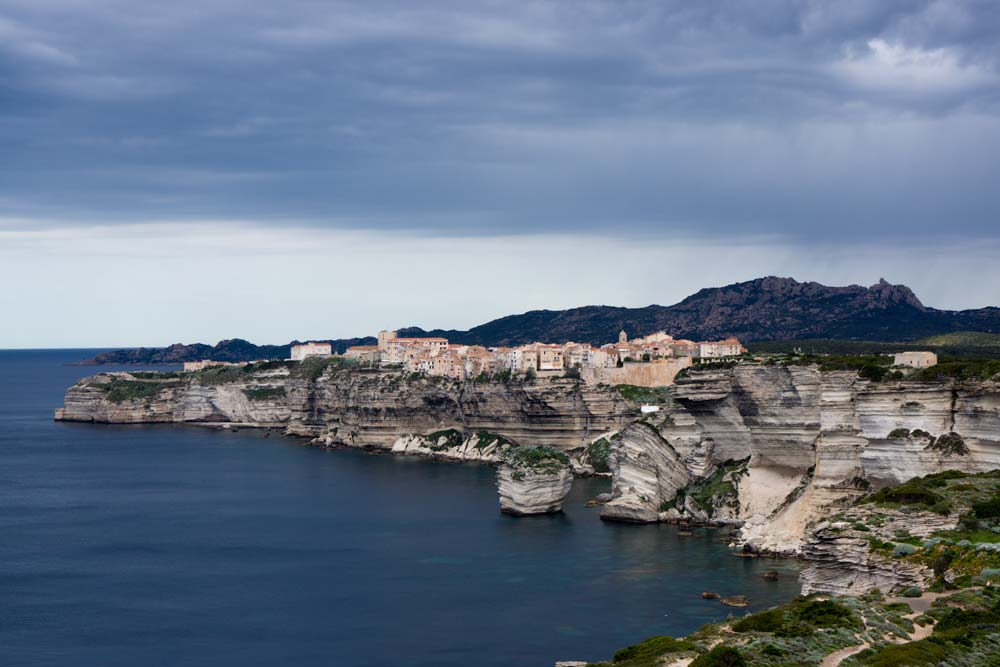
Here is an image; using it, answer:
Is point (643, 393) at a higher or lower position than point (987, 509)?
higher

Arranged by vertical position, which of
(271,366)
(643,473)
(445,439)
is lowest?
(445,439)

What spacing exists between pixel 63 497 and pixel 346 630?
50.2 metres

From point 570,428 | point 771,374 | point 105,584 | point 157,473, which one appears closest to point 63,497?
point 157,473

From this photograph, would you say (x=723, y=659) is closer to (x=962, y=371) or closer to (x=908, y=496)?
(x=908, y=496)

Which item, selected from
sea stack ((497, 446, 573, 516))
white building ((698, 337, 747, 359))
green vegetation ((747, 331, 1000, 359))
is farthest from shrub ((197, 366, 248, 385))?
sea stack ((497, 446, 573, 516))

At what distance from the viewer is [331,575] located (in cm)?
6166

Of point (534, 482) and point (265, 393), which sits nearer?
point (534, 482)

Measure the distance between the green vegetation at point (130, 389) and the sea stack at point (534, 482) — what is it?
10315 cm

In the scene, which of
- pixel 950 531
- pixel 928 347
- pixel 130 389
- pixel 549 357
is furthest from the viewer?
pixel 130 389

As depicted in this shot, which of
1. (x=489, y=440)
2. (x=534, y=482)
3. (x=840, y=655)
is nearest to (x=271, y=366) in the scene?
(x=489, y=440)

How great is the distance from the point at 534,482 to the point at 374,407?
181 feet

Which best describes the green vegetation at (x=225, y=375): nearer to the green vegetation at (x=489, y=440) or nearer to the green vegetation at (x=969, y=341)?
the green vegetation at (x=489, y=440)

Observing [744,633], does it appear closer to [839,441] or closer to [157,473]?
[839,441]

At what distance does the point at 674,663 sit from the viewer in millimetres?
31078
